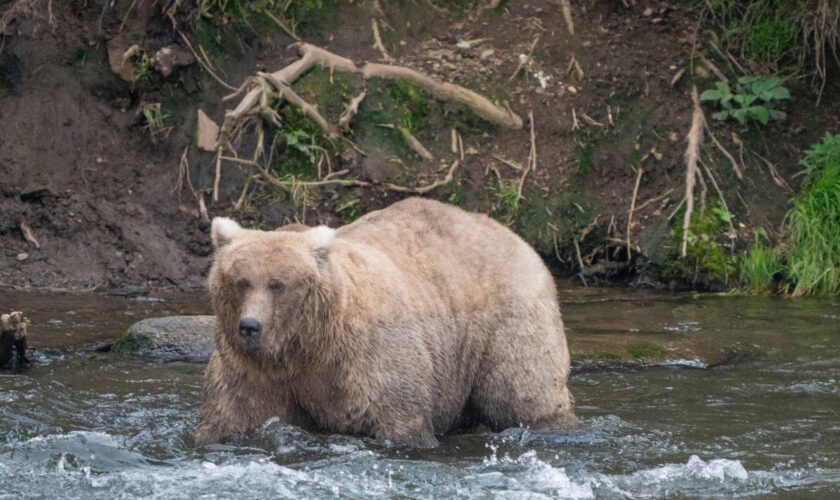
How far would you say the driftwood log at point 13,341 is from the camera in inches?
352

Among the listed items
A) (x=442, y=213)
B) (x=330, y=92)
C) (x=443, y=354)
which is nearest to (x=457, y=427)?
(x=443, y=354)

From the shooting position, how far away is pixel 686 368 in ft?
32.3

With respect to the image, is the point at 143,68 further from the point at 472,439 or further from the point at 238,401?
the point at 238,401

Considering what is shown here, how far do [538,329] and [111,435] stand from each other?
94.7 inches

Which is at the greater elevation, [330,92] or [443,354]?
[330,92]

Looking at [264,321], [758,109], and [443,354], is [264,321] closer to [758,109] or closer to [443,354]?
[443,354]

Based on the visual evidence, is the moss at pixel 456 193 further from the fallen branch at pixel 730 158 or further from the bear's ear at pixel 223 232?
the bear's ear at pixel 223 232

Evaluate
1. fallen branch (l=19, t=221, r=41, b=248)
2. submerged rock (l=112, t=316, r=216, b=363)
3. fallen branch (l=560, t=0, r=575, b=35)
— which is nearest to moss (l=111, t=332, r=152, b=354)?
submerged rock (l=112, t=316, r=216, b=363)

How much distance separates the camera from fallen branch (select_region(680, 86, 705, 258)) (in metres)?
12.5

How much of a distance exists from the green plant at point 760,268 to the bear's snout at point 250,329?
672 centimetres

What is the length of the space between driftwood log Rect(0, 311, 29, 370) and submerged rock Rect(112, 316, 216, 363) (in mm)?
775

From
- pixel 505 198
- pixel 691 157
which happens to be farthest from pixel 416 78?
pixel 691 157

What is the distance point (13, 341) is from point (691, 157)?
21.3ft

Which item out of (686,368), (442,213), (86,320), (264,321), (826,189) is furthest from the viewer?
(826,189)
